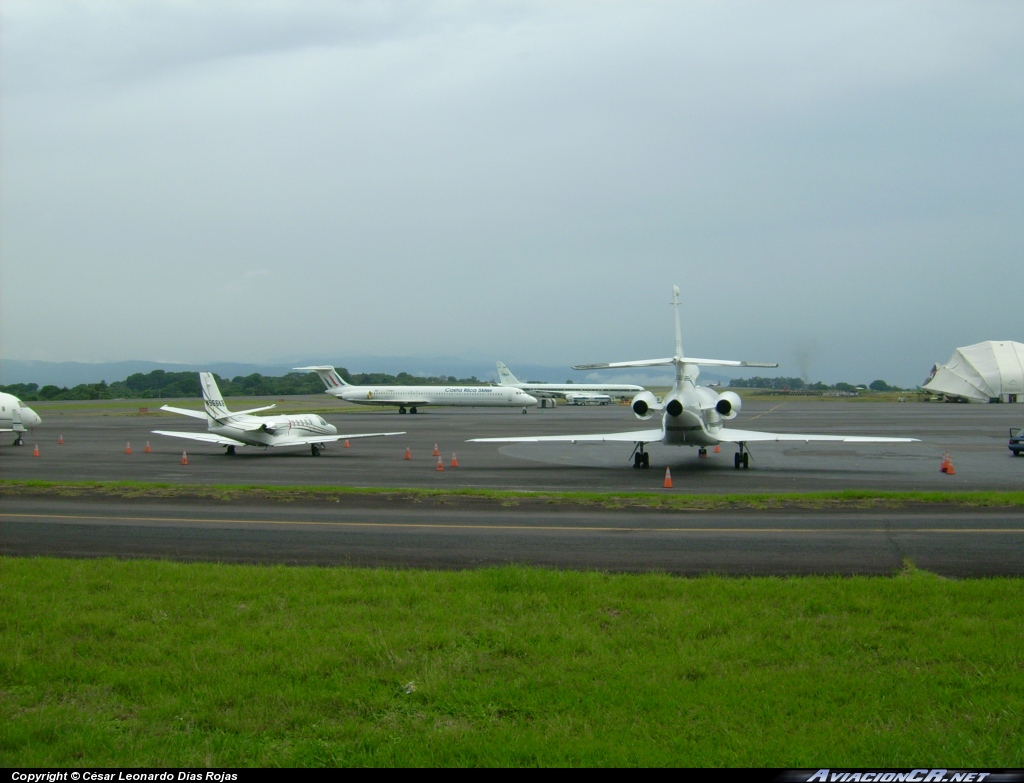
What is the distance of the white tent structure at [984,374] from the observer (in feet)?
354

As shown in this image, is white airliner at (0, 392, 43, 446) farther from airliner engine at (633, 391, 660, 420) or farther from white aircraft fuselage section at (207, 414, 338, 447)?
airliner engine at (633, 391, 660, 420)

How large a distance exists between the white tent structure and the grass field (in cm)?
11284

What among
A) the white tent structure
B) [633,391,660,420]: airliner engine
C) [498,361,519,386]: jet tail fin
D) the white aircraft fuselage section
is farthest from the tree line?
the white tent structure

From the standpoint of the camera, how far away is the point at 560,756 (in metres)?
5.29

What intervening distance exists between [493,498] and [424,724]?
13916 mm

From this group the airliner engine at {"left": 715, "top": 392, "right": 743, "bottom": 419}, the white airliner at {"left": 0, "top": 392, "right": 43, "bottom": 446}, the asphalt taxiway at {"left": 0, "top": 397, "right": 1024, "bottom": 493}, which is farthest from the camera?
the white airliner at {"left": 0, "top": 392, "right": 43, "bottom": 446}

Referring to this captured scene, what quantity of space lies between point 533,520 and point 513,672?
935cm

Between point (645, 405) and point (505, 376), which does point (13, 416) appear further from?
point (505, 376)

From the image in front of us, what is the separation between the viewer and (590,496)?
20.1m

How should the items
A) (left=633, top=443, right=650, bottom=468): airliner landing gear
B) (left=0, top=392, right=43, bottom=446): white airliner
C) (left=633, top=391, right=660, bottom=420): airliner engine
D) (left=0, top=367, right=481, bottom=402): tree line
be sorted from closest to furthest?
(left=633, top=391, right=660, bottom=420): airliner engine → (left=633, top=443, right=650, bottom=468): airliner landing gear → (left=0, top=392, right=43, bottom=446): white airliner → (left=0, top=367, right=481, bottom=402): tree line

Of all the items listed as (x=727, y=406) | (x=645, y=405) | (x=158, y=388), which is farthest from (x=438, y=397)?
(x=727, y=406)

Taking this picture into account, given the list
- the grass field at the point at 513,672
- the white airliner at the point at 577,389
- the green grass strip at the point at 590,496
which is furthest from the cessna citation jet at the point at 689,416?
the white airliner at the point at 577,389

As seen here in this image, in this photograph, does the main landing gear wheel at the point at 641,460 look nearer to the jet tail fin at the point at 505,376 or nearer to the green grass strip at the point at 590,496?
the green grass strip at the point at 590,496

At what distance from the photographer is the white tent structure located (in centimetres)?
10800
